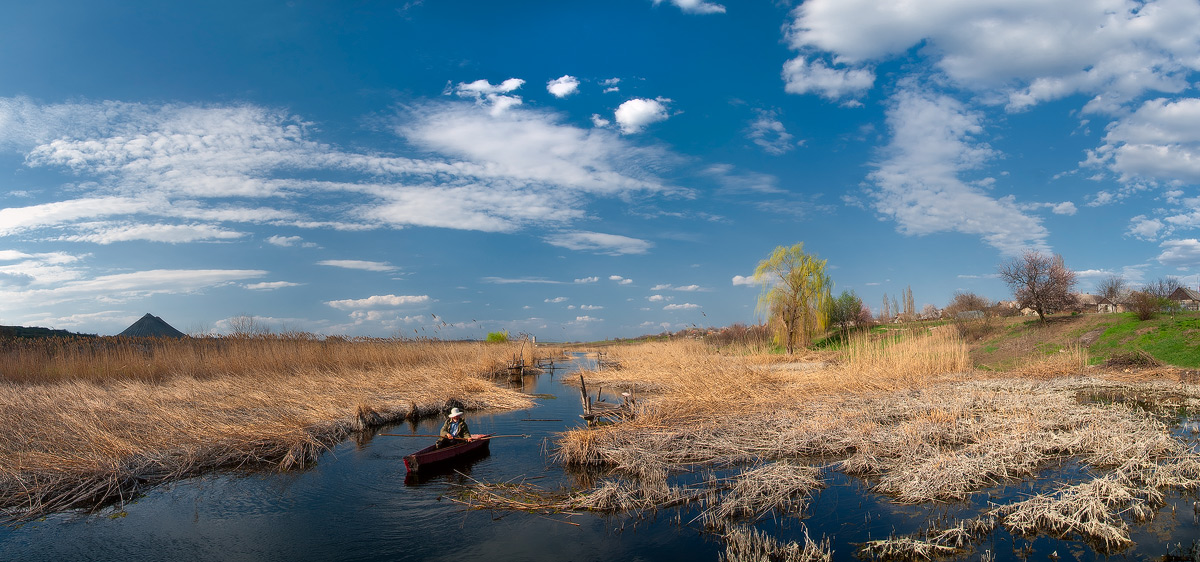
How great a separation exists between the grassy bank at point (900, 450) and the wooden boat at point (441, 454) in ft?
5.98

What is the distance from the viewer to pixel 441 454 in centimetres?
1173

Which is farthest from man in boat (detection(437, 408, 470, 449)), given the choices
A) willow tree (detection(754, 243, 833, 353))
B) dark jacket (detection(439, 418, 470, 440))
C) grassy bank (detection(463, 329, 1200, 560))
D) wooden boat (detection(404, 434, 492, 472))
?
willow tree (detection(754, 243, 833, 353))

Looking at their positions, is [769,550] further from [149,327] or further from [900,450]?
[149,327]

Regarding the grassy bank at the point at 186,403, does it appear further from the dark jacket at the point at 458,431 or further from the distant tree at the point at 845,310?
the distant tree at the point at 845,310

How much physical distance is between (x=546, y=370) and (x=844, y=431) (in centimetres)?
2881

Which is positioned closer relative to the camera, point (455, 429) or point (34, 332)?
point (455, 429)

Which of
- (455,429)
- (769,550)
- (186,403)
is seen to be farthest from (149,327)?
(769,550)

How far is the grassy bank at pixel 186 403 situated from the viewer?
10625mm

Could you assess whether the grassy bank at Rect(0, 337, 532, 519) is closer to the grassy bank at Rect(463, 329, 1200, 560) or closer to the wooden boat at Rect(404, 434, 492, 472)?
the wooden boat at Rect(404, 434, 492, 472)

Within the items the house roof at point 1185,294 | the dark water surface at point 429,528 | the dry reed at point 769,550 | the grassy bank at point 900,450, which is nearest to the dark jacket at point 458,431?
the dark water surface at point 429,528

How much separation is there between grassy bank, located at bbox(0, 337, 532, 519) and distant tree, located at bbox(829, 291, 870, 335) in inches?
1063

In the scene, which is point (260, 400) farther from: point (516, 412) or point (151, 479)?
point (516, 412)

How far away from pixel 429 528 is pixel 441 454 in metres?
3.15

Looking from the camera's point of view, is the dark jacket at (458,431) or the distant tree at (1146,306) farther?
the distant tree at (1146,306)
